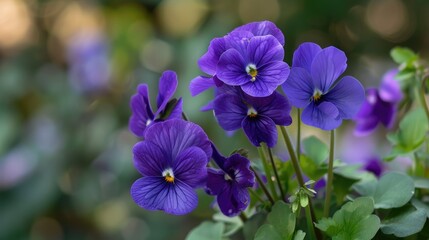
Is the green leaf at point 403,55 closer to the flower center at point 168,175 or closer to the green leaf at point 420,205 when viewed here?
the green leaf at point 420,205

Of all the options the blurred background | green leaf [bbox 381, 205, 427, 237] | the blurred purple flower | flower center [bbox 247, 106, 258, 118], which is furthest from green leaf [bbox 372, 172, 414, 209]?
the blurred purple flower

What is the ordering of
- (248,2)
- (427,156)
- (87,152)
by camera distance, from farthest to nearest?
(248,2) → (87,152) → (427,156)

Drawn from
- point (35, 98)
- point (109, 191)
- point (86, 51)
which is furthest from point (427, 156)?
point (35, 98)

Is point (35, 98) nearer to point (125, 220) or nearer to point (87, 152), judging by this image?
point (87, 152)

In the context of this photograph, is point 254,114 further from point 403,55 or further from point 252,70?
point 403,55

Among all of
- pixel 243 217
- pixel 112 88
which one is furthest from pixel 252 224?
pixel 112 88

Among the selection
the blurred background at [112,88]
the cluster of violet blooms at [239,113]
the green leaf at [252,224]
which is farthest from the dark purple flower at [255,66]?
the blurred background at [112,88]
